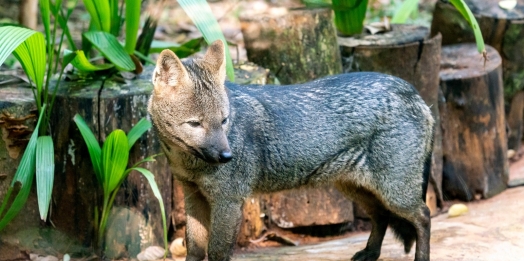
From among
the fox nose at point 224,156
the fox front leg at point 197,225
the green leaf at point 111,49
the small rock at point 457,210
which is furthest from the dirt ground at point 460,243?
the green leaf at point 111,49

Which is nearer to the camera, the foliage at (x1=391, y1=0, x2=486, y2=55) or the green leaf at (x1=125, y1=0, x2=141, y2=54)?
the foliage at (x1=391, y1=0, x2=486, y2=55)

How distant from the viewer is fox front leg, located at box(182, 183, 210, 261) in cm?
544

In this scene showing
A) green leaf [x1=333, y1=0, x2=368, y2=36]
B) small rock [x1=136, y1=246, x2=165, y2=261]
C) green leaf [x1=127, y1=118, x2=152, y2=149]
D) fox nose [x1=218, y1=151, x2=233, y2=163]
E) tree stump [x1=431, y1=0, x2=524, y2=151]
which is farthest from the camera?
tree stump [x1=431, y1=0, x2=524, y2=151]

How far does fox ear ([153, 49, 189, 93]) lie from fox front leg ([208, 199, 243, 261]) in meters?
0.89

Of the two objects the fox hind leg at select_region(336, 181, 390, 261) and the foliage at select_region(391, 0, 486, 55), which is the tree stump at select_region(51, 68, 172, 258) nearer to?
the fox hind leg at select_region(336, 181, 390, 261)

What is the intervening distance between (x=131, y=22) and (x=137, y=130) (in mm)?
939

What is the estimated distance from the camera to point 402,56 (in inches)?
274

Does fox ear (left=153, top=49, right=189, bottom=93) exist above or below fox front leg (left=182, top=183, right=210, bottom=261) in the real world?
above

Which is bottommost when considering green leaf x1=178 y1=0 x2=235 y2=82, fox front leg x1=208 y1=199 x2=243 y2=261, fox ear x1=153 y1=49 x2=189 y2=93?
fox front leg x1=208 y1=199 x2=243 y2=261

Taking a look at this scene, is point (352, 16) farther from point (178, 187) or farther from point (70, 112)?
point (70, 112)

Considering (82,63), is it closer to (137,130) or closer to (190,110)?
(137,130)

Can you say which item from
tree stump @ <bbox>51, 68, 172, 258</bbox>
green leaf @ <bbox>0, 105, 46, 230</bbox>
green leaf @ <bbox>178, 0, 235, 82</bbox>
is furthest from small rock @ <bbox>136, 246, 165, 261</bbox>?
green leaf @ <bbox>178, 0, 235, 82</bbox>

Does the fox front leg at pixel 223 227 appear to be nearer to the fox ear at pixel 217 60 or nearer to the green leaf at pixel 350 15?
the fox ear at pixel 217 60

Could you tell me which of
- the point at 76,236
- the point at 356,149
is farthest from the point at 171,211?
the point at 356,149
